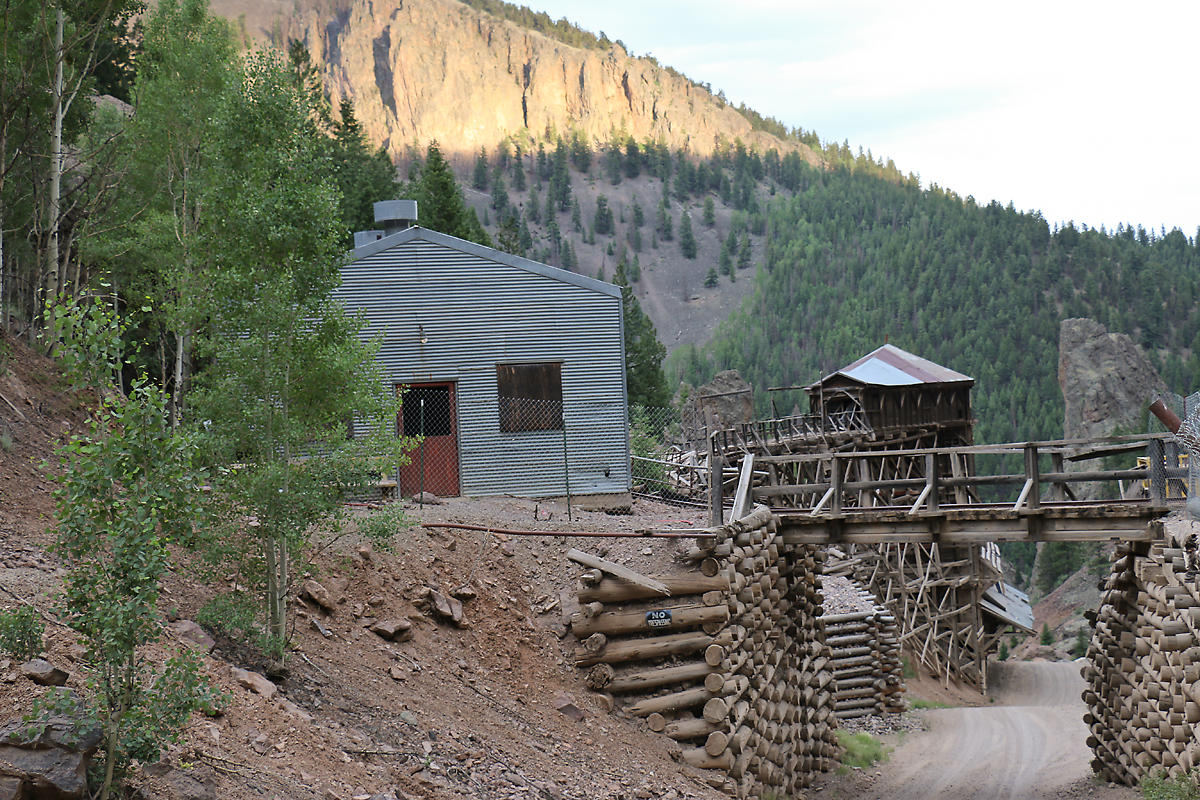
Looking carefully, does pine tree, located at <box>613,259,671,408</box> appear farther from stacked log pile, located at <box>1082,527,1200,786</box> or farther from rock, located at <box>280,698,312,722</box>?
rock, located at <box>280,698,312,722</box>

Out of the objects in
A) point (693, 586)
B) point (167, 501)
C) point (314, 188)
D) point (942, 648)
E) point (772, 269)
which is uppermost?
point (772, 269)

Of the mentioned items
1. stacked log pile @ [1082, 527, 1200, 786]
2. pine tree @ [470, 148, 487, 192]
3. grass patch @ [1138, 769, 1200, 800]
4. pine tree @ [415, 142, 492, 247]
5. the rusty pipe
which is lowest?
grass patch @ [1138, 769, 1200, 800]

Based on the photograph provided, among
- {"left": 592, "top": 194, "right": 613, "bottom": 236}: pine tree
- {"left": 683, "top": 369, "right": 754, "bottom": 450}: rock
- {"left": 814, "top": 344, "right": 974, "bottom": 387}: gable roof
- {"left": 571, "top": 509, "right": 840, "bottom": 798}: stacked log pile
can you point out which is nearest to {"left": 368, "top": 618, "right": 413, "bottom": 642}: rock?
{"left": 571, "top": 509, "right": 840, "bottom": 798}: stacked log pile

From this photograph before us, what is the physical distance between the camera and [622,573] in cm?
1329

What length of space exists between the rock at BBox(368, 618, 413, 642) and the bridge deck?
642 cm

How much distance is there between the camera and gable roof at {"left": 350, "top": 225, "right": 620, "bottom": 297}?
66.5 feet

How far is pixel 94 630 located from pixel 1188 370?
118 m

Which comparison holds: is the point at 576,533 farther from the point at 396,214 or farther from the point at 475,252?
the point at 396,214

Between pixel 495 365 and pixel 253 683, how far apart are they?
12.5m

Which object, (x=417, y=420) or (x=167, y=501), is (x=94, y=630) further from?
(x=417, y=420)

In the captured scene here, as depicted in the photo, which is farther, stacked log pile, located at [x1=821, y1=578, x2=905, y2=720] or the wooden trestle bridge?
stacked log pile, located at [x1=821, y1=578, x2=905, y2=720]

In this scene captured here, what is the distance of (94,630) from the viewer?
6008 mm

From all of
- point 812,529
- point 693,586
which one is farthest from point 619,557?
point 812,529

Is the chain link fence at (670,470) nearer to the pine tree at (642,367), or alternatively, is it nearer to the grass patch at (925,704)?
the grass patch at (925,704)
